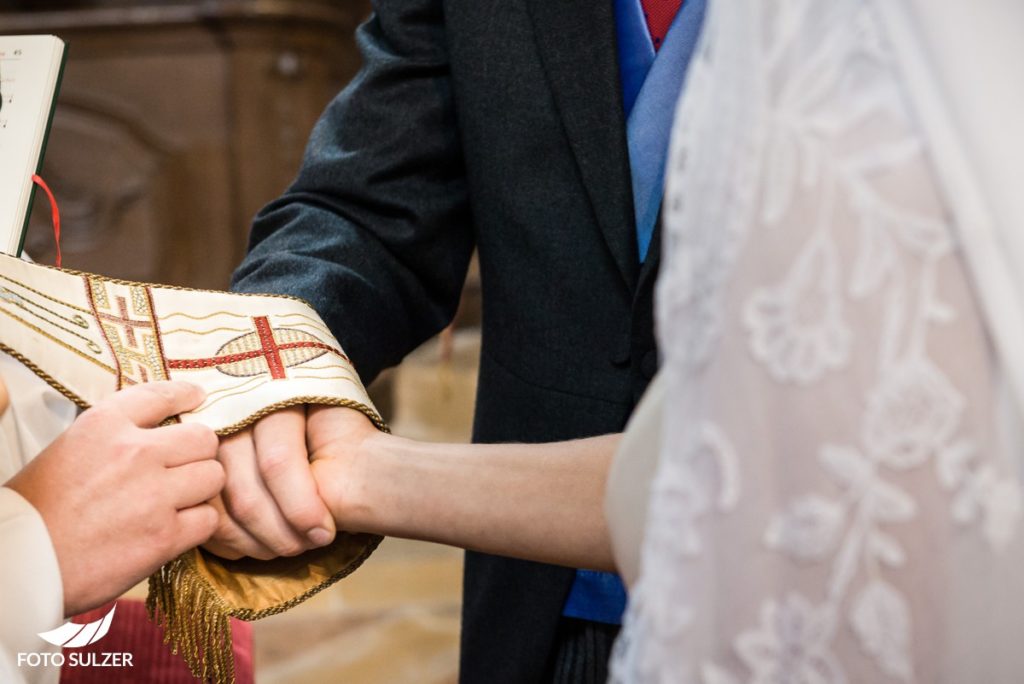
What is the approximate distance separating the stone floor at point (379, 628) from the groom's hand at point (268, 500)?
139 cm

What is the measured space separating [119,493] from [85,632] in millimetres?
287

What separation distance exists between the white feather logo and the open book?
312 millimetres

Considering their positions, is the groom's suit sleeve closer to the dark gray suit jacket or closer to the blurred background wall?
the dark gray suit jacket

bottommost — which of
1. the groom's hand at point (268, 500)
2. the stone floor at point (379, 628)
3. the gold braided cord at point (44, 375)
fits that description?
the stone floor at point (379, 628)

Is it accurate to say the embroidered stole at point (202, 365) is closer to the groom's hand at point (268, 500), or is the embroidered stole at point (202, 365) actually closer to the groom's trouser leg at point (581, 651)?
the groom's hand at point (268, 500)

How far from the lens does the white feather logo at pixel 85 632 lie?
87 cm

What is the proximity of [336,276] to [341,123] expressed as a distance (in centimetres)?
21

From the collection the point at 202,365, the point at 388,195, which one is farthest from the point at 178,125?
the point at 202,365

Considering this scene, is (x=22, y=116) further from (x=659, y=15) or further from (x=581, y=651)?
(x=581, y=651)

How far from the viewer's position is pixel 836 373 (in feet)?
1.42

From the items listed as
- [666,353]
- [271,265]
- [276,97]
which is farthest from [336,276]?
[276,97]

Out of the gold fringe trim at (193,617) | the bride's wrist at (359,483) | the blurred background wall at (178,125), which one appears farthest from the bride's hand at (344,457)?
the blurred background wall at (178,125)

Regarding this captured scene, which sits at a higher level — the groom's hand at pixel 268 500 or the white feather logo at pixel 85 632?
the groom's hand at pixel 268 500

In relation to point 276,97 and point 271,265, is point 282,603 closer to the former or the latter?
point 271,265
